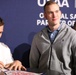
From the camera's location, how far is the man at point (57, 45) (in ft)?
5.25

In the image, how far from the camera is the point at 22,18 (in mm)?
2031

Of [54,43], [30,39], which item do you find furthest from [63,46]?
[30,39]

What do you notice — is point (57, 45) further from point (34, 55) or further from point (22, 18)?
point (22, 18)

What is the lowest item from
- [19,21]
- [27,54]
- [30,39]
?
[27,54]

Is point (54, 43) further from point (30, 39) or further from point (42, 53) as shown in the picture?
point (30, 39)

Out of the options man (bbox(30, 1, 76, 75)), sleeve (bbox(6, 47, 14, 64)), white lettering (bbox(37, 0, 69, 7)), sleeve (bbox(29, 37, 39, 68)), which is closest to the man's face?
man (bbox(30, 1, 76, 75))

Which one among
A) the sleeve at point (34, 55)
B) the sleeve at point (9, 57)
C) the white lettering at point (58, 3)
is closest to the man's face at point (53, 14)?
the sleeve at point (34, 55)

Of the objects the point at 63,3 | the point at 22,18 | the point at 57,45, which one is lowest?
the point at 57,45

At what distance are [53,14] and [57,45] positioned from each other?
23 cm

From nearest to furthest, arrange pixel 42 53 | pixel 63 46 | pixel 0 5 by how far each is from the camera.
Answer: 1. pixel 63 46
2. pixel 42 53
3. pixel 0 5

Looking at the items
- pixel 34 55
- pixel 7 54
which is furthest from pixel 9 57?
pixel 34 55

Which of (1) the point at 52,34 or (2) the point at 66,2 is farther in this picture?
(2) the point at 66,2

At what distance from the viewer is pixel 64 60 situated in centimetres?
161

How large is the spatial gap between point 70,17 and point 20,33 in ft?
1.66
